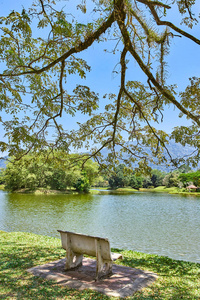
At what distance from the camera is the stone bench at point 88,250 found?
3.92 m

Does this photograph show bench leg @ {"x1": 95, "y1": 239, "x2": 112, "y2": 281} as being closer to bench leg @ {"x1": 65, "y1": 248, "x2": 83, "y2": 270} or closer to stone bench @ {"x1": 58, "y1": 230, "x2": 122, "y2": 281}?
stone bench @ {"x1": 58, "y1": 230, "x2": 122, "y2": 281}

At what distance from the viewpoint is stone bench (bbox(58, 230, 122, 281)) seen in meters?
3.92

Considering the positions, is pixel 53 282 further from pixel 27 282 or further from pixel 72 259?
pixel 72 259

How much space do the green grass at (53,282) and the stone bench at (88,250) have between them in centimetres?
55

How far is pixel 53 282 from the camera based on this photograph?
3783 mm

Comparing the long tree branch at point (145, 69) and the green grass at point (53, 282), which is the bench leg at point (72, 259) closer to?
the green grass at point (53, 282)

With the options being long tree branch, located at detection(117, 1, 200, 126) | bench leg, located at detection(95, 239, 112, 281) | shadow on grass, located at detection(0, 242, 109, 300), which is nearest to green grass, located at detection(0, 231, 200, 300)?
shadow on grass, located at detection(0, 242, 109, 300)

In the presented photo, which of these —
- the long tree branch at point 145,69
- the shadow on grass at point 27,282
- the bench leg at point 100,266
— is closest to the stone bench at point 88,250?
the bench leg at point 100,266

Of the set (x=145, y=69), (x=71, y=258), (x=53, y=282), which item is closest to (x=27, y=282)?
(x=53, y=282)

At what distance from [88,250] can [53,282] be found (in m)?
0.70

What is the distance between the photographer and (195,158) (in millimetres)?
5062

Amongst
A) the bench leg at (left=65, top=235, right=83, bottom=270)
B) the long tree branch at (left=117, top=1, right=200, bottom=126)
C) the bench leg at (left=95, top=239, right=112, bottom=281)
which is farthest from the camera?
the long tree branch at (left=117, top=1, right=200, bottom=126)

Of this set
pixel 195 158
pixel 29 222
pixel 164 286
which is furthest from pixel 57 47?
pixel 29 222

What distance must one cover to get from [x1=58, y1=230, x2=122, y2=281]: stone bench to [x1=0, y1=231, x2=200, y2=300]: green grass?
0.55m
